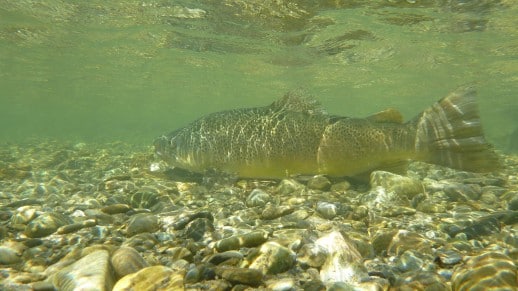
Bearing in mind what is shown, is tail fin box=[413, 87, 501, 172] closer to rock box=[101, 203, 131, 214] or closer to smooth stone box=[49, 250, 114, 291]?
rock box=[101, 203, 131, 214]

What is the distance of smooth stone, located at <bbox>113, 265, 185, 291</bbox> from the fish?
5.02 meters

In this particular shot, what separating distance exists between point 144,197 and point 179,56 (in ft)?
64.9

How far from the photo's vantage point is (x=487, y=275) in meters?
2.60

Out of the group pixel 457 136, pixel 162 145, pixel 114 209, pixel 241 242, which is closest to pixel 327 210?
pixel 241 242

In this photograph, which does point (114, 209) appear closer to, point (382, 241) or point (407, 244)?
point (382, 241)

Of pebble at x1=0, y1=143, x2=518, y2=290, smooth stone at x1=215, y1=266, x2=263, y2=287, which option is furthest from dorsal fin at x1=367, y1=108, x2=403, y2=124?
smooth stone at x1=215, y1=266, x2=263, y2=287

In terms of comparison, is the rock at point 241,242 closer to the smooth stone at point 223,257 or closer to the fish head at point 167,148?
the smooth stone at point 223,257

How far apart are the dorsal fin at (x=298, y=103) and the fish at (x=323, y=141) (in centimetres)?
2

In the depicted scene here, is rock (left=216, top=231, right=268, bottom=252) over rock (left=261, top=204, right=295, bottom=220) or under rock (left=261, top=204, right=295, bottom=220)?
over

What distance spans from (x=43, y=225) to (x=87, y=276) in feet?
6.82

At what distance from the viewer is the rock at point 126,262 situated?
294cm

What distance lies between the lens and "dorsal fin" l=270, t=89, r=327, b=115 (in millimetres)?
8062

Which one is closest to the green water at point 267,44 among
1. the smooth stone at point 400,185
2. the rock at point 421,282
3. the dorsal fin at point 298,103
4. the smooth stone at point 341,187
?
the dorsal fin at point 298,103

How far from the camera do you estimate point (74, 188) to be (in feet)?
25.0
